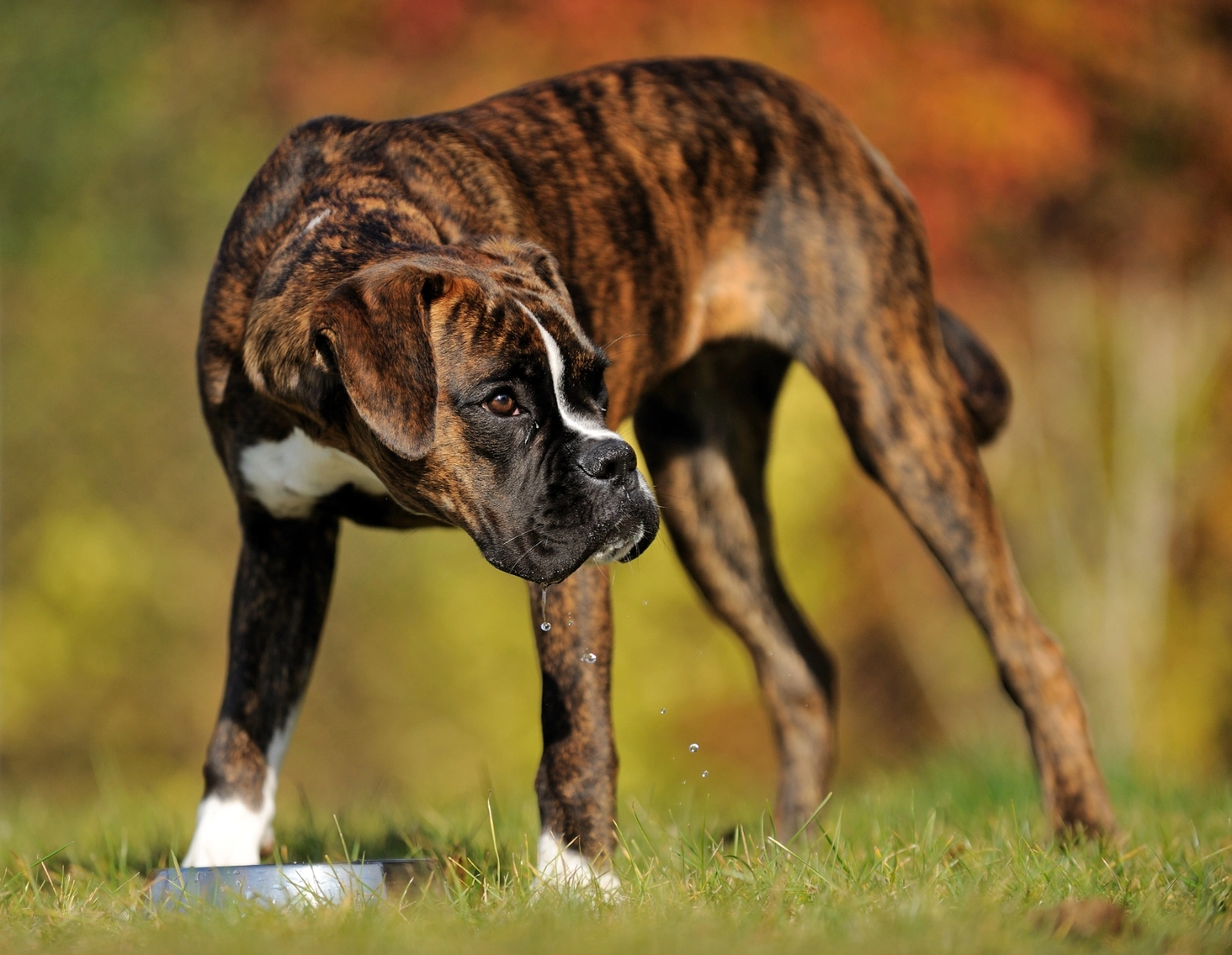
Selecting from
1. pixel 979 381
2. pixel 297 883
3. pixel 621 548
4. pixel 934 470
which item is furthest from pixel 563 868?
pixel 979 381

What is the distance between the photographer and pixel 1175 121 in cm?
796

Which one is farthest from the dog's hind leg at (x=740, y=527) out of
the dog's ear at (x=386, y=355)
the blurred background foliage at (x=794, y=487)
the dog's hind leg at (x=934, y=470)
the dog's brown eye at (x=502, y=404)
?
the blurred background foliage at (x=794, y=487)

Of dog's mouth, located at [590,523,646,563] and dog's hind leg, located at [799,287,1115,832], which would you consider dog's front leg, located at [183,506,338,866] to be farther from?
dog's hind leg, located at [799,287,1115,832]

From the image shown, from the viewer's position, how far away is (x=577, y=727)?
3.47 metres

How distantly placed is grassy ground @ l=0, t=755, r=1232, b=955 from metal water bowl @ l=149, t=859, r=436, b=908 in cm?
7

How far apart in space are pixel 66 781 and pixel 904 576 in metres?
4.99

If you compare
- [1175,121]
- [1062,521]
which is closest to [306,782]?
[1062,521]

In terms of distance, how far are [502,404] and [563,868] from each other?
3.16ft

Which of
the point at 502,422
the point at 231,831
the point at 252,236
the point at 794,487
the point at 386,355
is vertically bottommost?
the point at 794,487

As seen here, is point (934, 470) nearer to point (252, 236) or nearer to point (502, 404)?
point (502, 404)

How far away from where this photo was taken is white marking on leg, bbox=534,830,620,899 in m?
2.93

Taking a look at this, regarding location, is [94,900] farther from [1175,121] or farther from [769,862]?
[1175,121]

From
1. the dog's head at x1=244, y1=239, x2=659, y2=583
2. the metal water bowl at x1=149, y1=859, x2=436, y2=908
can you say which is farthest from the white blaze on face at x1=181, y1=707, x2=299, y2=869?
the dog's head at x1=244, y1=239, x2=659, y2=583

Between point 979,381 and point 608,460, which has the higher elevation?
point 608,460
